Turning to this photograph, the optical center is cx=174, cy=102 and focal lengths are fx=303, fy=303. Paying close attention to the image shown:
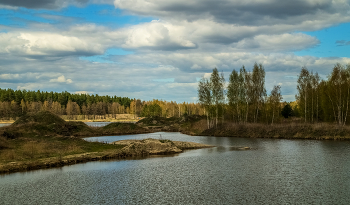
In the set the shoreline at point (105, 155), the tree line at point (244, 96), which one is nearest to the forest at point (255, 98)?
the tree line at point (244, 96)

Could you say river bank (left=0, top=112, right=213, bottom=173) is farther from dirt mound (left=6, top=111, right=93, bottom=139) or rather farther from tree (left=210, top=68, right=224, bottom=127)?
tree (left=210, top=68, right=224, bottom=127)

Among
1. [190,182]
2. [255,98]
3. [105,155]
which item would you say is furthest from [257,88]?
[190,182]

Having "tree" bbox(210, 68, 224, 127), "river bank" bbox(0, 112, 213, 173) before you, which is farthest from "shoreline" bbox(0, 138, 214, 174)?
"tree" bbox(210, 68, 224, 127)

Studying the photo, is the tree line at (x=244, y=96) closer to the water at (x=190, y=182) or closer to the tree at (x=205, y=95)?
the tree at (x=205, y=95)

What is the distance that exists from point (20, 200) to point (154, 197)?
390 inches

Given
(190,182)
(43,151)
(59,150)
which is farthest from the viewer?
(59,150)

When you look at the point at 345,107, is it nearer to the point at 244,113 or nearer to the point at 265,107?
the point at 265,107

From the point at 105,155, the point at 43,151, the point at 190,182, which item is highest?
the point at 43,151

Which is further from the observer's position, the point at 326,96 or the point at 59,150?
the point at 326,96

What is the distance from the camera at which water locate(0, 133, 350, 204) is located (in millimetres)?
22688

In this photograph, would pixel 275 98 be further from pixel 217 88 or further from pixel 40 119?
pixel 40 119

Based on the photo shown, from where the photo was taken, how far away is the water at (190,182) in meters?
22.7

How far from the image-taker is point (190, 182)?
93.2ft

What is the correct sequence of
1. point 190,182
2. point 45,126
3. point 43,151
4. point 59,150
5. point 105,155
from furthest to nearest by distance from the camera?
point 45,126, point 59,150, point 105,155, point 43,151, point 190,182
